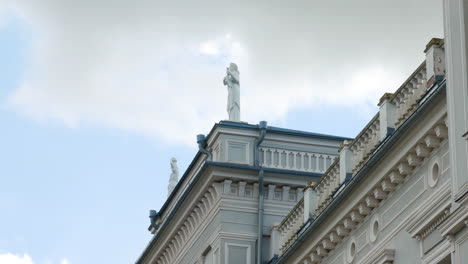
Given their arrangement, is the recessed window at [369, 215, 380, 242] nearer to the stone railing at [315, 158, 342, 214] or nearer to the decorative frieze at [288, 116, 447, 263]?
the decorative frieze at [288, 116, 447, 263]

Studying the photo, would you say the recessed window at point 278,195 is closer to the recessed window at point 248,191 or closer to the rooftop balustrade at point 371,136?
the recessed window at point 248,191

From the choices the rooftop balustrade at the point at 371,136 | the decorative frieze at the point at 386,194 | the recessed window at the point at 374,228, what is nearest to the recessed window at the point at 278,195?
the rooftop balustrade at the point at 371,136

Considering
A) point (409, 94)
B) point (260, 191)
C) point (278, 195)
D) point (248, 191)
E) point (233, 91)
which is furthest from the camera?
point (233, 91)

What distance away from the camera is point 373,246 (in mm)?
28328

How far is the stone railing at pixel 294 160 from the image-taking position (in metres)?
39.0

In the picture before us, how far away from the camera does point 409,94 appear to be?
27266 mm

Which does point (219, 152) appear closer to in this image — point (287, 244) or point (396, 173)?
point (287, 244)

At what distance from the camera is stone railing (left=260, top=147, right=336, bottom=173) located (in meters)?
39.0

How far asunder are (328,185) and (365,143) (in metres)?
2.64

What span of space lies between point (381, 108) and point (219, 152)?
11.2 metres

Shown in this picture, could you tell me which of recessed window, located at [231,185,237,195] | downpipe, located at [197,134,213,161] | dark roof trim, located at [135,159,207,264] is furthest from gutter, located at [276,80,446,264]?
downpipe, located at [197,134,213,161]

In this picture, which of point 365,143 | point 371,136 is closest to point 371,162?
point 371,136

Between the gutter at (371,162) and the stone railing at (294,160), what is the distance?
20.0 ft

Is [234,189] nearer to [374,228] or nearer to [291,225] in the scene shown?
[291,225]
